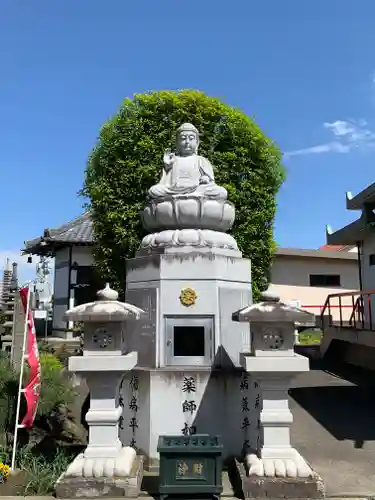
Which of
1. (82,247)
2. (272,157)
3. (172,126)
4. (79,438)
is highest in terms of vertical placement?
(172,126)

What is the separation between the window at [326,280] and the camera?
22.1 metres

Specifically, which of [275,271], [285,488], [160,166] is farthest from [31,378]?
[275,271]

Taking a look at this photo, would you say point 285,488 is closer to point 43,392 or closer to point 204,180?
point 43,392

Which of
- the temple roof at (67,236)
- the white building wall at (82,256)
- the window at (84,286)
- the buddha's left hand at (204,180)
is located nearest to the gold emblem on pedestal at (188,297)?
the buddha's left hand at (204,180)

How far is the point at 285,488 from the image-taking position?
5070 mm

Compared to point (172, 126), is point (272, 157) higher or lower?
lower

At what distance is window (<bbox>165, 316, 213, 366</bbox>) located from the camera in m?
6.71

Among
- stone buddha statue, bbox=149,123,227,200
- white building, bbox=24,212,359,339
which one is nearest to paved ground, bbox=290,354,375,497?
stone buddha statue, bbox=149,123,227,200

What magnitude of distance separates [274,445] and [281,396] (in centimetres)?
60

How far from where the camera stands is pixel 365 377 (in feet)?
42.8

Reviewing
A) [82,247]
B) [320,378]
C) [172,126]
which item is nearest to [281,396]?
[320,378]

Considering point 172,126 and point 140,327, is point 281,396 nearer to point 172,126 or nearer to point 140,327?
point 140,327

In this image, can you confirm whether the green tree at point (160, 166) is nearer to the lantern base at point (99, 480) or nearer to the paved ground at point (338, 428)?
the paved ground at point (338, 428)

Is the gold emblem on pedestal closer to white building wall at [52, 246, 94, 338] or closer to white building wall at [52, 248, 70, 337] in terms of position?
white building wall at [52, 246, 94, 338]
